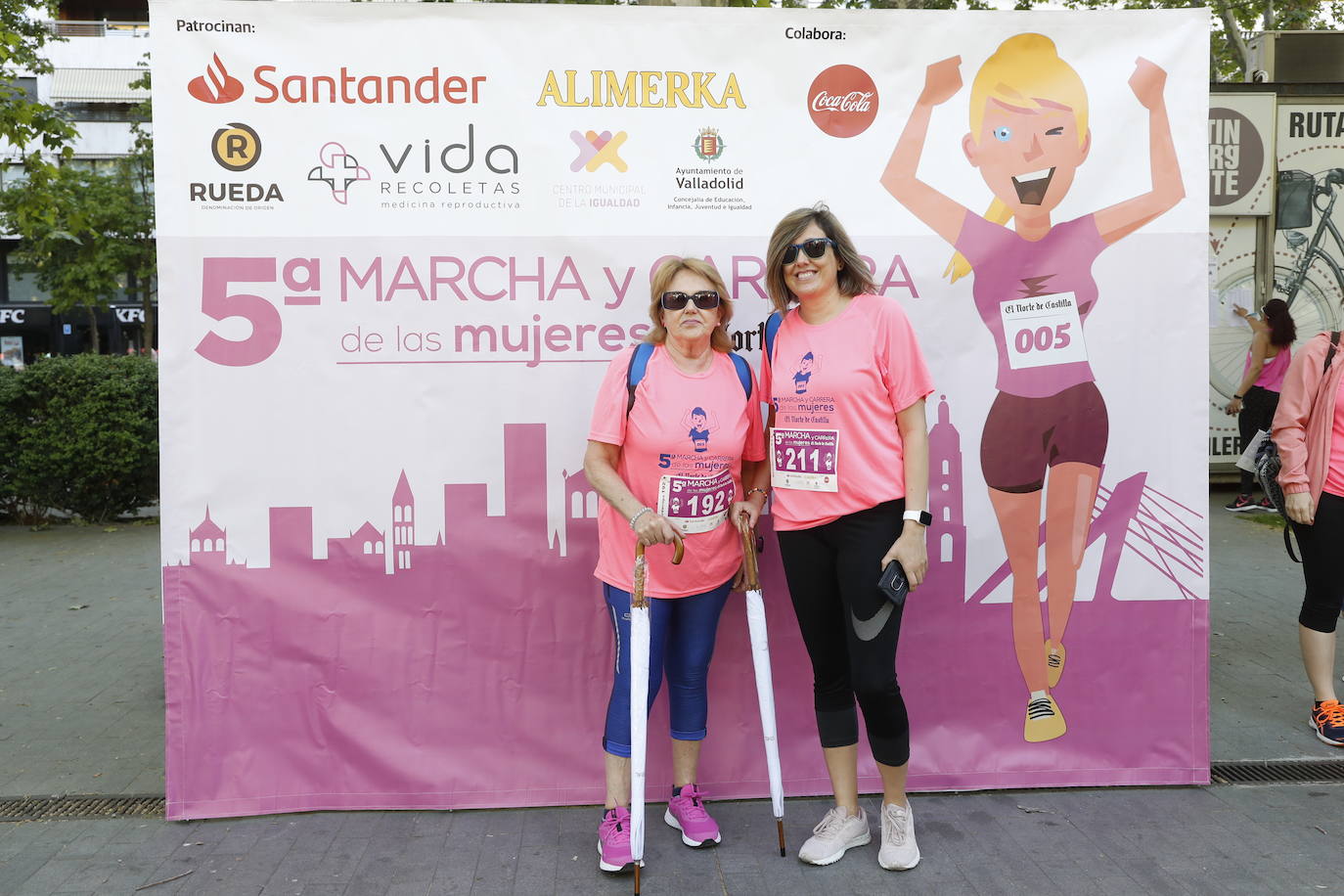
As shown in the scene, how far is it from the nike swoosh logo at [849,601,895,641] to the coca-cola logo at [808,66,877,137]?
178cm

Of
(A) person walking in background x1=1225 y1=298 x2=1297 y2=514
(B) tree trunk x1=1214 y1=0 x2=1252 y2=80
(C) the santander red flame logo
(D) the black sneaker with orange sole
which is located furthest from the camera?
(B) tree trunk x1=1214 y1=0 x2=1252 y2=80

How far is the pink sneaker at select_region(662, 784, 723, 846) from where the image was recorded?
143 inches

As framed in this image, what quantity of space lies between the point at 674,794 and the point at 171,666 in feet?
6.14

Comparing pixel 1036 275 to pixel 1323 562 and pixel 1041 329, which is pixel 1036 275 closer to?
pixel 1041 329

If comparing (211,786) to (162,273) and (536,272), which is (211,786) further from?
(536,272)

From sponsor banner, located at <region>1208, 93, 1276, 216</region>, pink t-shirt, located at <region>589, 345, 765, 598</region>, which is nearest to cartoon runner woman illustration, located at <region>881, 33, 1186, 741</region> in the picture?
pink t-shirt, located at <region>589, 345, 765, 598</region>

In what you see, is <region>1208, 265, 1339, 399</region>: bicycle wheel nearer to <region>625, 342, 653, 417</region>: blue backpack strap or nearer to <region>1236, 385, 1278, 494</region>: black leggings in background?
<region>1236, 385, 1278, 494</region>: black leggings in background

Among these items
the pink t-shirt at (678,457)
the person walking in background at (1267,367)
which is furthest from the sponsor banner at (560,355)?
the person walking in background at (1267,367)

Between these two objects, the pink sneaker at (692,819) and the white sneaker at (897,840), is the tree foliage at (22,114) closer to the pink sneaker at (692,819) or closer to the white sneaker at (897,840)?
the pink sneaker at (692,819)

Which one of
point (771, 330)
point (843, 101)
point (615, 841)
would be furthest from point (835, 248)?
point (615, 841)

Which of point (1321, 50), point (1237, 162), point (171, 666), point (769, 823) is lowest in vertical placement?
point (769, 823)

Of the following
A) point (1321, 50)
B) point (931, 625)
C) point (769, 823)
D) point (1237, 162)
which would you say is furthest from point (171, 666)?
point (1321, 50)

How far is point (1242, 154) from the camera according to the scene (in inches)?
424

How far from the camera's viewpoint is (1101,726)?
13.6 ft
